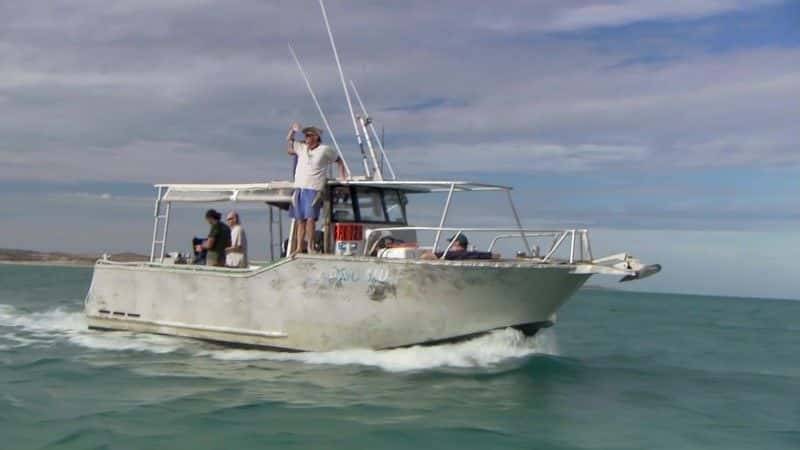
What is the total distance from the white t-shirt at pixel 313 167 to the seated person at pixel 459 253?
224 centimetres

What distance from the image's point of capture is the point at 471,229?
11.6 meters

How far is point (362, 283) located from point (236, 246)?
11.3 feet

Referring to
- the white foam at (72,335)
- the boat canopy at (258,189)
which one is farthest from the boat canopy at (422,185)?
the white foam at (72,335)

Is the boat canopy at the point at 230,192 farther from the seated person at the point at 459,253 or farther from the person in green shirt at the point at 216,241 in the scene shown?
the seated person at the point at 459,253

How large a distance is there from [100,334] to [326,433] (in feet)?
29.4

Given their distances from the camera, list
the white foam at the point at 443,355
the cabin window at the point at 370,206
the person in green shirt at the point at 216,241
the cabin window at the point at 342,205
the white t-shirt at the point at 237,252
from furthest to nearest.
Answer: the person in green shirt at the point at 216,241 < the white t-shirt at the point at 237,252 < the cabin window at the point at 370,206 < the cabin window at the point at 342,205 < the white foam at the point at 443,355

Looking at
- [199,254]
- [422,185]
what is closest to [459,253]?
[422,185]

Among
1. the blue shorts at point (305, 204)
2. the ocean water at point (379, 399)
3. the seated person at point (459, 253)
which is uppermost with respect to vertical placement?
the blue shorts at point (305, 204)

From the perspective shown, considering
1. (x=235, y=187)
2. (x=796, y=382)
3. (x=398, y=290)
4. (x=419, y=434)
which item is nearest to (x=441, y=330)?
(x=398, y=290)

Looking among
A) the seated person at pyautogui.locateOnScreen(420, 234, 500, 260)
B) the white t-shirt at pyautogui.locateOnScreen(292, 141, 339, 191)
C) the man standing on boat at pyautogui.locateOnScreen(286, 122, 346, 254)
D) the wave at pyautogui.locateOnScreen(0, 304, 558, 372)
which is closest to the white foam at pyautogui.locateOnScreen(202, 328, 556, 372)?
the wave at pyautogui.locateOnScreen(0, 304, 558, 372)

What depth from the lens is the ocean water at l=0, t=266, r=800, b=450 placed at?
8617mm

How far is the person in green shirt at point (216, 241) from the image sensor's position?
48.9 feet

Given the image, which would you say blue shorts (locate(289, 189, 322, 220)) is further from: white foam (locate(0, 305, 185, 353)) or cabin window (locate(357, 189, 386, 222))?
white foam (locate(0, 305, 185, 353))

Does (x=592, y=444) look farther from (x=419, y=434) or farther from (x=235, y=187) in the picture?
(x=235, y=187)
